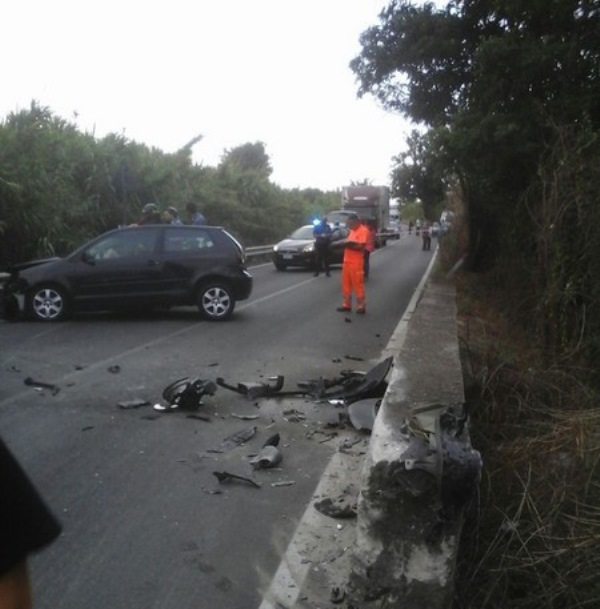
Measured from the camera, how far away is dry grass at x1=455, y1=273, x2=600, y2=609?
3434 millimetres

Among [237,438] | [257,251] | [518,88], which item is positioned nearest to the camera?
[237,438]

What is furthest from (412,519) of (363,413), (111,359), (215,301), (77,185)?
(77,185)

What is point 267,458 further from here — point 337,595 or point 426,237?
point 426,237

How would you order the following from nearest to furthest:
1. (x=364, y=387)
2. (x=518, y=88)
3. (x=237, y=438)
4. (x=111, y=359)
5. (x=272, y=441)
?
1. (x=272, y=441)
2. (x=237, y=438)
3. (x=364, y=387)
4. (x=111, y=359)
5. (x=518, y=88)

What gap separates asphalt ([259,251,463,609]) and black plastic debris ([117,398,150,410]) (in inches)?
85.5

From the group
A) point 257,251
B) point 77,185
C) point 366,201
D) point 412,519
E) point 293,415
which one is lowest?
point 293,415

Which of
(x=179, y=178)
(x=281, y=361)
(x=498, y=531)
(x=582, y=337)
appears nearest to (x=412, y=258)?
(x=179, y=178)

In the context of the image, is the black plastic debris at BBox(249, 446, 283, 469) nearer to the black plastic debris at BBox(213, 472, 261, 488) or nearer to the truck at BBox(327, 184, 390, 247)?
the black plastic debris at BBox(213, 472, 261, 488)

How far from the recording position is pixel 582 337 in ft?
22.0

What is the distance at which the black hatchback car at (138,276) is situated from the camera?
1214cm

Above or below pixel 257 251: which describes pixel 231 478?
below

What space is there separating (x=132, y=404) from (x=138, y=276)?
572cm

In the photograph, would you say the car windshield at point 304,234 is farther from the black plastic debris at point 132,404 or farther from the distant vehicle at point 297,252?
the black plastic debris at point 132,404

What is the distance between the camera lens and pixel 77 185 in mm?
20422
